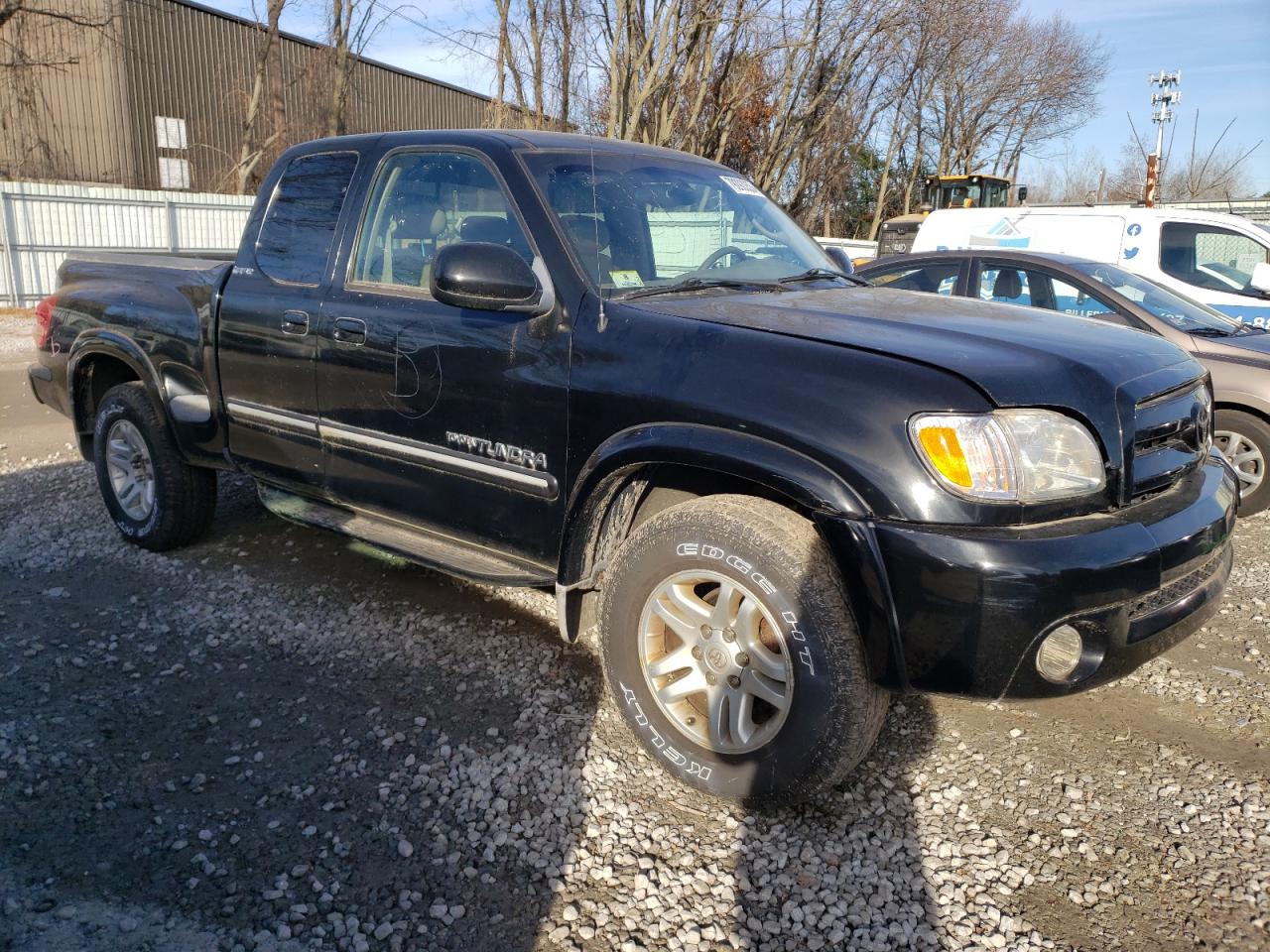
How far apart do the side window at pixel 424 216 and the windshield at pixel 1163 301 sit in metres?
4.78

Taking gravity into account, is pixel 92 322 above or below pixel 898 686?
above

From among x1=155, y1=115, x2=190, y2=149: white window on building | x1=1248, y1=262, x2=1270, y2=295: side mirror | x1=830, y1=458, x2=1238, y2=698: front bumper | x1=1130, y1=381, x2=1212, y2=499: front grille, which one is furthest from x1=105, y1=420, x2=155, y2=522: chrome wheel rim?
x1=155, y1=115, x2=190, y2=149: white window on building

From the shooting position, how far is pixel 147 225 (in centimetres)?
1772

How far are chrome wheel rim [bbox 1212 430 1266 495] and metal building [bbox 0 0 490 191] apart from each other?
20.4 metres

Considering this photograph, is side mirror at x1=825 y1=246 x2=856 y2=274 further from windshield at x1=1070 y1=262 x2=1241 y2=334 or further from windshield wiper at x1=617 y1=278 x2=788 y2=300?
windshield at x1=1070 y1=262 x2=1241 y2=334

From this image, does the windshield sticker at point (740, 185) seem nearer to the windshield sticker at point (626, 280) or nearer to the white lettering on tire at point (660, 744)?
the windshield sticker at point (626, 280)

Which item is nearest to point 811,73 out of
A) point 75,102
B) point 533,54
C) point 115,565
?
point 533,54

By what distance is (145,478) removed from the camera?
5.04 meters

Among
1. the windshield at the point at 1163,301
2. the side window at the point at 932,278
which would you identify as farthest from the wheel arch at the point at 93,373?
the windshield at the point at 1163,301

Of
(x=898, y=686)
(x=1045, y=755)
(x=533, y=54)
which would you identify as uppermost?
(x=533, y=54)

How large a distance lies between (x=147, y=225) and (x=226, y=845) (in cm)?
1781

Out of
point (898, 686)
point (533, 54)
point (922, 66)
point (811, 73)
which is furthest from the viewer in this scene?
point (922, 66)

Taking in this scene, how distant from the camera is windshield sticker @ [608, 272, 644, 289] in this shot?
323 centimetres

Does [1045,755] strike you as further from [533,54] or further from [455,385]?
[533,54]
